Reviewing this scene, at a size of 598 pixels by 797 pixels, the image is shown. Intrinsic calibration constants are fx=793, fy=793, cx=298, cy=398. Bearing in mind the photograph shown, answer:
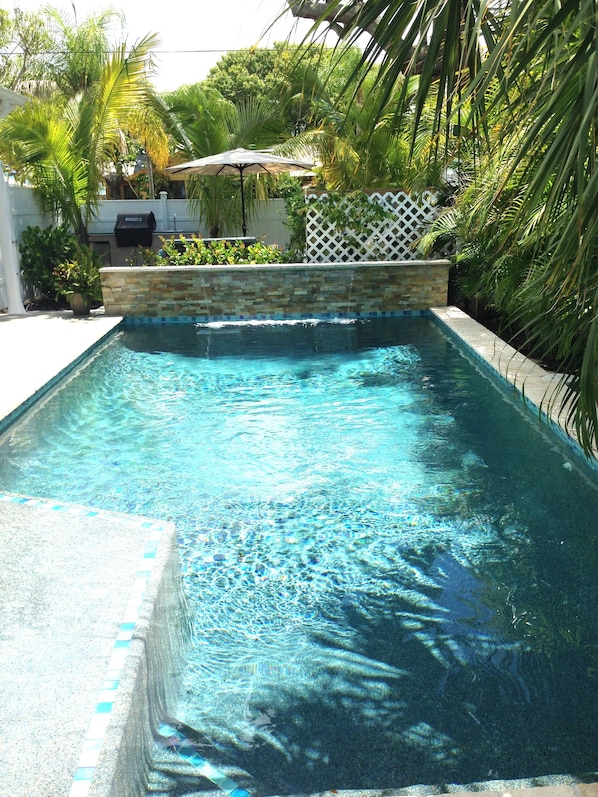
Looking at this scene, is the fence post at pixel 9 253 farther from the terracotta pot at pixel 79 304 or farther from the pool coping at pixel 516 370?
the pool coping at pixel 516 370

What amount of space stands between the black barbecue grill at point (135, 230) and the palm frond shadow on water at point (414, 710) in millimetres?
14782

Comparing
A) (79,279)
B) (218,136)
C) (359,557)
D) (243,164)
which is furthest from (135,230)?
(359,557)

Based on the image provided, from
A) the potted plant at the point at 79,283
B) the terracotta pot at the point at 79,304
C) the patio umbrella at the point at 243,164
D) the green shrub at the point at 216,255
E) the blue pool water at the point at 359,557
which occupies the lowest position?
the blue pool water at the point at 359,557

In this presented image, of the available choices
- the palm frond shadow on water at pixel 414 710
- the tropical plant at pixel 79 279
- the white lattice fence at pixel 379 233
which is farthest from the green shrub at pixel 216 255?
the palm frond shadow on water at pixel 414 710

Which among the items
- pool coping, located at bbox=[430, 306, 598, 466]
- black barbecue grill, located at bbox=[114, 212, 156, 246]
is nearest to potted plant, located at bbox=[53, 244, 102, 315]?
pool coping, located at bbox=[430, 306, 598, 466]

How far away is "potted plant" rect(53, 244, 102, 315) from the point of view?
11.7 meters

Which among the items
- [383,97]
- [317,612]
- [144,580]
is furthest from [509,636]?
[383,97]

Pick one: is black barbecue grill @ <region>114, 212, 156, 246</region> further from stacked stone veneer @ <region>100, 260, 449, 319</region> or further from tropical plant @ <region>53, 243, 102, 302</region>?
stacked stone veneer @ <region>100, 260, 449, 319</region>

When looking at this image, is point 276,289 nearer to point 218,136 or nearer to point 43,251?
point 43,251

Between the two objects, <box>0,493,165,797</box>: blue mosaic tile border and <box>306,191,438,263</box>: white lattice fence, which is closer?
<box>0,493,165,797</box>: blue mosaic tile border

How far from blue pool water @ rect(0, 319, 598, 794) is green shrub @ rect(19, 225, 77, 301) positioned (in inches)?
181

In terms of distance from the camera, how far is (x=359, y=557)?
4.37m

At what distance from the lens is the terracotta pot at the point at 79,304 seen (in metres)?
11.7

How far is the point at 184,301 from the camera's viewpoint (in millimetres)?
11914
